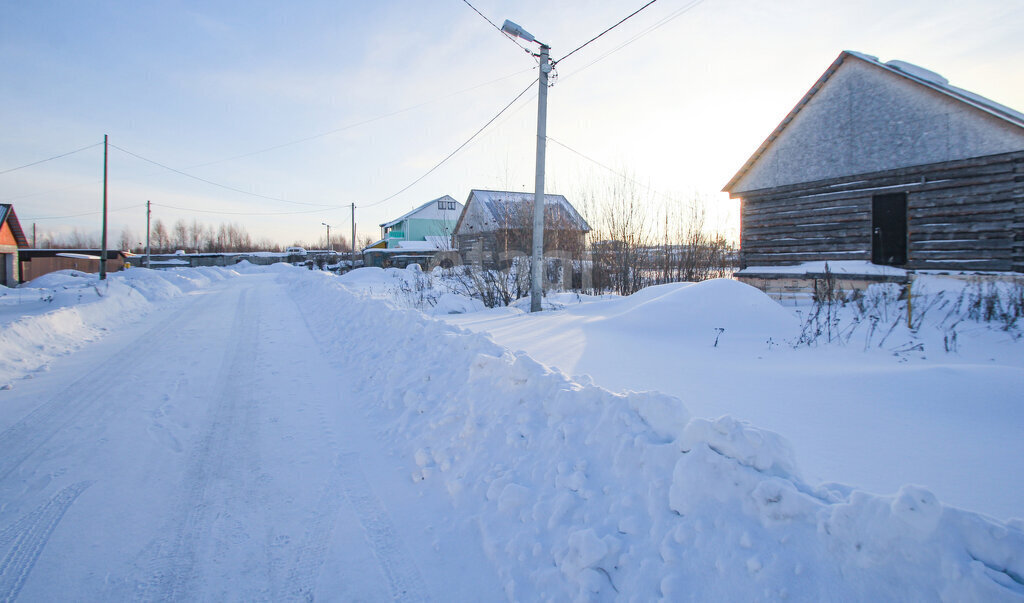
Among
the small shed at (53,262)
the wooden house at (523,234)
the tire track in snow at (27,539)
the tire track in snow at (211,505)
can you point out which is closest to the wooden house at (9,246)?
the small shed at (53,262)

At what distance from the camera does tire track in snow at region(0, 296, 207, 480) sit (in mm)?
4023

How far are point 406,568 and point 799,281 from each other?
48.4ft

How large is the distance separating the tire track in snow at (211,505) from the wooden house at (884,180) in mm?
14229

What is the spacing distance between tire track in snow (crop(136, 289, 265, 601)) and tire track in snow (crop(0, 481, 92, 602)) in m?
0.59

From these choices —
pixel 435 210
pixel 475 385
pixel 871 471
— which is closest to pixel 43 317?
pixel 475 385

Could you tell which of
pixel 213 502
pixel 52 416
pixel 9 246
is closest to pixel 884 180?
pixel 213 502

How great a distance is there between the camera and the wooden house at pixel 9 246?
30.7 meters

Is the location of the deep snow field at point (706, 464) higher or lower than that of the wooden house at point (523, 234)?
lower

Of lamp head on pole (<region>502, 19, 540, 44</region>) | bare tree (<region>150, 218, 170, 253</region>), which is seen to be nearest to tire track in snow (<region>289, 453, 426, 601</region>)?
lamp head on pole (<region>502, 19, 540, 44</region>)

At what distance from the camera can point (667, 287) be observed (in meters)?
9.80

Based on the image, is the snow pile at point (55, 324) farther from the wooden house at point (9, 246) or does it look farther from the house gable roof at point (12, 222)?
the house gable roof at point (12, 222)

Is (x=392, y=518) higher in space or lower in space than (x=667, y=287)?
lower

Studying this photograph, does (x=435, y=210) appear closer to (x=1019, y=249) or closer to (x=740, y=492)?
(x=1019, y=249)

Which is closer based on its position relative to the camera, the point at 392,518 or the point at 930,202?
the point at 392,518
